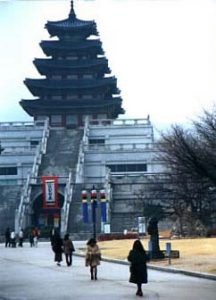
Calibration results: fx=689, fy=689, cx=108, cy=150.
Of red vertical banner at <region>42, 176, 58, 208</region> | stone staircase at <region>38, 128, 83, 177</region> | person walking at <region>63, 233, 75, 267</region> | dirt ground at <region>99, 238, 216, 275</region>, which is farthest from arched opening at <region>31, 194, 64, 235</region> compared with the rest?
person walking at <region>63, 233, 75, 267</region>

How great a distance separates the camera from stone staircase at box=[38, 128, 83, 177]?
62.4 meters

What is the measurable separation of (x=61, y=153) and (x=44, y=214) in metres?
8.21

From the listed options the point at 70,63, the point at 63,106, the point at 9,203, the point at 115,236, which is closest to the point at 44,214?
the point at 9,203

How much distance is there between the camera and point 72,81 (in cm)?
7775

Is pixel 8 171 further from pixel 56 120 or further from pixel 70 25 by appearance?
pixel 70 25

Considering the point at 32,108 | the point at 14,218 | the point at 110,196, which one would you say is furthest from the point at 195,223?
the point at 32,108

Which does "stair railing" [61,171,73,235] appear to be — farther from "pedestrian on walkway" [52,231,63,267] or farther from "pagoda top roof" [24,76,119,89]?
"pedestrian on walkway" [52,231,63,267]

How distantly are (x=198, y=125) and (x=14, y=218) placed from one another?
110 feet

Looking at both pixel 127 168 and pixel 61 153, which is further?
pixel 127 168

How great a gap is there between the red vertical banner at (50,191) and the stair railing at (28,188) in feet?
6.18

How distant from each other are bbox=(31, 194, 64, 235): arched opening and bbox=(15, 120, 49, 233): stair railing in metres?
1.64

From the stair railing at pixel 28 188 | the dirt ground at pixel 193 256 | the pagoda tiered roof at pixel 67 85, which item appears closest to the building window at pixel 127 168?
the stair railing at pixel 28 188

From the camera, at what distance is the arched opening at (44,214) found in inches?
2290

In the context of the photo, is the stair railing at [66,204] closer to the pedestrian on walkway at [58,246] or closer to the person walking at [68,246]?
the pedestrian on walkway at [58,246]
